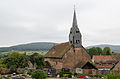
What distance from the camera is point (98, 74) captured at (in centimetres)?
3394

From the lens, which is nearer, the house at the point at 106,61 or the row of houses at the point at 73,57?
the row of houses at the point at 73,57

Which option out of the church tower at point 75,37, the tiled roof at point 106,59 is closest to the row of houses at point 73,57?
the church tower at point 75,37

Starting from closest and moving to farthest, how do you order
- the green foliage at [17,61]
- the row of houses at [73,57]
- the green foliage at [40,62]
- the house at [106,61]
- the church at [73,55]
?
the green foliage at [17,61]
the row of houses at [73,57]
the church at [73,55]
the green foliage at [40,62]
the house at [106,61]

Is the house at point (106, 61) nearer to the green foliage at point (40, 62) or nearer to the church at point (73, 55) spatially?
the church at point (73, 55)

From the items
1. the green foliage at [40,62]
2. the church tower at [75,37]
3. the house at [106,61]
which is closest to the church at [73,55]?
the church tower at [75,37]

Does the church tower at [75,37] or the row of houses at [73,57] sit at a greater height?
the church tower at [75,37]

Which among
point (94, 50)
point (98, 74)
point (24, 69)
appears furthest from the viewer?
point (94, 50)

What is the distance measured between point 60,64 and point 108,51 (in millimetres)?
57414

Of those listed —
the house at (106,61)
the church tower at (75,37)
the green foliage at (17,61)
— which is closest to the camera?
the green foliage at (17,61)

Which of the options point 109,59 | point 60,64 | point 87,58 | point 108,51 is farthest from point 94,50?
point 60,64

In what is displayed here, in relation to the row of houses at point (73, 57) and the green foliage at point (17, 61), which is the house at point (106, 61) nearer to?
the row of houses at point (73, 57)

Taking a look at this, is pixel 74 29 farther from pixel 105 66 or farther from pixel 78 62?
pixel 105 66

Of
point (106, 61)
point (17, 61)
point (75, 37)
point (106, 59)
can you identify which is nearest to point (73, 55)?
point (75, 37)

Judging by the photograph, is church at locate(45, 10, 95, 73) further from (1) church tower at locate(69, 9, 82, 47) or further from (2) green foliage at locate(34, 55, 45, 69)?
(2) green foliage at locate(34, 55, 45, 69)
